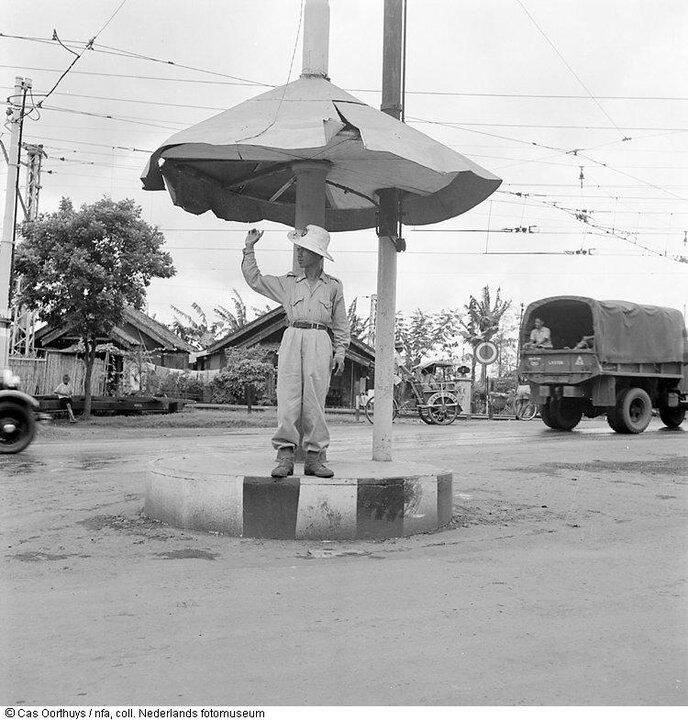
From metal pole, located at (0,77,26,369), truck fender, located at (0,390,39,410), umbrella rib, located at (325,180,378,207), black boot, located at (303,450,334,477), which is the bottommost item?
black boot, located at (303,450,334,477)

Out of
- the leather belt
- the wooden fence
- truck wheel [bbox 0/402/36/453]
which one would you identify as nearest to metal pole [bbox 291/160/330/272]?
the leather belt

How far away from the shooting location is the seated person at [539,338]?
57.9ft

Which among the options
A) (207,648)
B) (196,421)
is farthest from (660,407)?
(207,648)

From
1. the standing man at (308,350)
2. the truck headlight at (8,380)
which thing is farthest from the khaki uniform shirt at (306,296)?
the truck headlight at (8,380)

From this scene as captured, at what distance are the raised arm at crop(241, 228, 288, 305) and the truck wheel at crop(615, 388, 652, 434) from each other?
12.7 meters

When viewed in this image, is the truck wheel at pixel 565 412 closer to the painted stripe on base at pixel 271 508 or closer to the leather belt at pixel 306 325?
the leather belt at pixel 306 325

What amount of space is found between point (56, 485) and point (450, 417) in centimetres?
1643

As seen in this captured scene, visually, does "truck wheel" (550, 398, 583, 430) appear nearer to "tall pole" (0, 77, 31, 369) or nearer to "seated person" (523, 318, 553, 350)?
"seated person" (523, 318, 553, 350)

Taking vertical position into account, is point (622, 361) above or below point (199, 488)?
above

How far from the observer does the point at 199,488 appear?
5801 mm

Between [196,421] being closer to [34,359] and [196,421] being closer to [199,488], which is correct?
[34,359]

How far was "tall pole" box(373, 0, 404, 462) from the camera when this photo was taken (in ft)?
23.7

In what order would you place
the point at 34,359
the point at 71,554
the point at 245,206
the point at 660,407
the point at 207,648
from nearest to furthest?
1. the point at 207,648
2. the point at 71,554
3. the point at 245,206
4. the point at 660,407
5. the point at 34,359

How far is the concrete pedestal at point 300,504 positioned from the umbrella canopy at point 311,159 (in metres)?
2.31
